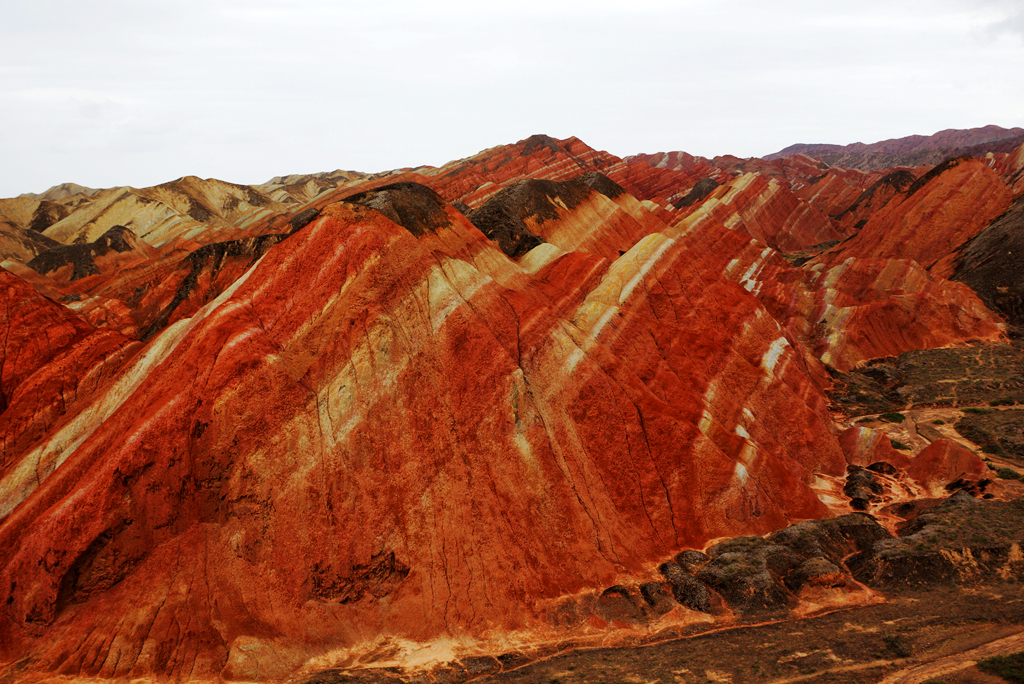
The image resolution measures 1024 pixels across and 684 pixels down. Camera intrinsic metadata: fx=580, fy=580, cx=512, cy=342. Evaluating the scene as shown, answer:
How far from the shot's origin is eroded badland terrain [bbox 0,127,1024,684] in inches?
733

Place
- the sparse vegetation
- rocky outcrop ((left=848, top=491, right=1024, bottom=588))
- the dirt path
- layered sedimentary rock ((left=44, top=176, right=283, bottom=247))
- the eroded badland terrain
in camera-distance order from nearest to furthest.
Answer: the sparse vegetation
the dirt path
the eroded badland terrain
rocky outcrop ((left=848, top=491, right=1024, bottom=588))
layered sedimentary rock ((left=44, top=176, right=283, bottom=247))

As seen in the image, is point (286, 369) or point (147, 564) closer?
point (147, 564)

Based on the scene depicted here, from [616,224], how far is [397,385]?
1575 inches

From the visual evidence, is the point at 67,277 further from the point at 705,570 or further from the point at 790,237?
the point at 790,237

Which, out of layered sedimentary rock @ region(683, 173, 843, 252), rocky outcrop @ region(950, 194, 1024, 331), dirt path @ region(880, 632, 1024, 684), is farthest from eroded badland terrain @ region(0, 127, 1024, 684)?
layered sedimentary rock @ region(683, 173, 843, 252)

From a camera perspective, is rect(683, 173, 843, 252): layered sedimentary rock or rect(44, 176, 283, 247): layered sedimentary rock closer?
rect(683, 173, 843, 252): layered sedimentary rock

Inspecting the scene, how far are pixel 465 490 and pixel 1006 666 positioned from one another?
700 inches

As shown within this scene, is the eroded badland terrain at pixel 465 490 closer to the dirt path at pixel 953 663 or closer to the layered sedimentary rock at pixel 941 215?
the dirt path at pixel 953 663

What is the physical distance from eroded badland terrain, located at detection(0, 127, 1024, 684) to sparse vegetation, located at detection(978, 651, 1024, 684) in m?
0.36

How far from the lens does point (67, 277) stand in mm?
73688

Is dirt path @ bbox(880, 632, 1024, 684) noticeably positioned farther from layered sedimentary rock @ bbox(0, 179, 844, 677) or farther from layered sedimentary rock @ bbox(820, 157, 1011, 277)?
layered sedimentary rock @ bbox(820, 157, 1011, 277)

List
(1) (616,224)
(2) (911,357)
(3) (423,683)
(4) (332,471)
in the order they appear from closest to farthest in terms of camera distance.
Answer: (3) (423,683) → (4) (332,471) → (2) (911,357) → (1) (616,224)

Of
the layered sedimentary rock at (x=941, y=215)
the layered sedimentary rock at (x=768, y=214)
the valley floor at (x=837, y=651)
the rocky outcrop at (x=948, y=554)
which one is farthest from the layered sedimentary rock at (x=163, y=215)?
the layered sedimentary rock at (x=941, y=215)

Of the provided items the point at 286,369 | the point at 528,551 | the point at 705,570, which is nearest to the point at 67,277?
the point at 286,369
